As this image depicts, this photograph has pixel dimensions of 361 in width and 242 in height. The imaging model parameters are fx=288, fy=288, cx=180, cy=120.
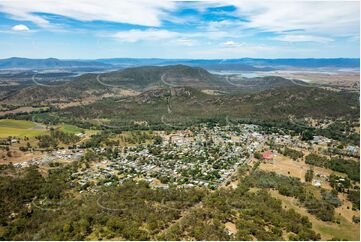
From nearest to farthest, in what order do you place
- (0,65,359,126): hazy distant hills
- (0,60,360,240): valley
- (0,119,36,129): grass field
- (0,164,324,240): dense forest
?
(0,164,324,240): dense forest, (0,60,360,240): valley, (0,119,36,129): grass field, (0,65,359,126): hazy distant hills

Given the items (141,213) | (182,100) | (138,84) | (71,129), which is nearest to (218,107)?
(182,100)

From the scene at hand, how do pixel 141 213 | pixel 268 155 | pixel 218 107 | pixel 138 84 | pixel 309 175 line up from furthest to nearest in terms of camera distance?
pixel 138 84 → pixel 218 107 → pixel 268 155 → pixel 309 175 → pixel 141 213

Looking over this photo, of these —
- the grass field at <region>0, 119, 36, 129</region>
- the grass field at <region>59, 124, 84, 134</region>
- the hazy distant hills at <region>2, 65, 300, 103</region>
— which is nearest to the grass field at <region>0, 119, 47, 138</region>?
the grass field at <region>0, 119, 36, 129</region>

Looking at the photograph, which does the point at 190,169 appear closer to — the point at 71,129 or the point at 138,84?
the point at 71,129

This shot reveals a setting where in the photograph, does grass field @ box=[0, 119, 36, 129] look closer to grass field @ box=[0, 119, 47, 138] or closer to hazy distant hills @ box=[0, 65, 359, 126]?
grass field @ box=[0, 119, 47, 138]

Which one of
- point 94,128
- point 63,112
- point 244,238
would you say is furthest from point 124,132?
point 244,238

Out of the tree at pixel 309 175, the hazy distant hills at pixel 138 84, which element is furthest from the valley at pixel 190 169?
the hazy distant hills at pixel 138 84

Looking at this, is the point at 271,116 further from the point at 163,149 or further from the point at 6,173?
the point at 6,173

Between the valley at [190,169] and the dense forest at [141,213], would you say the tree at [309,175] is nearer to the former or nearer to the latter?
the valley at [190,169]
